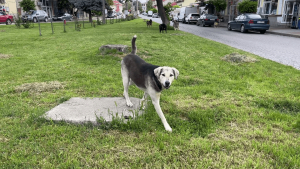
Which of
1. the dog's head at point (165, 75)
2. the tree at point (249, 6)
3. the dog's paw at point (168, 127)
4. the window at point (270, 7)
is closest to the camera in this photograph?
the dog's head at point (165, 75)

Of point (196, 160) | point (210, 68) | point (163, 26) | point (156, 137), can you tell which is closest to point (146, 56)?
point (210, 68)

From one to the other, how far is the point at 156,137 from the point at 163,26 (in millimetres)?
16013

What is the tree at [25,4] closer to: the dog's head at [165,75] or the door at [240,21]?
the door at [240,21]

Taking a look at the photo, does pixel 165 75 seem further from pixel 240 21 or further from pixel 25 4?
pixel 25 4

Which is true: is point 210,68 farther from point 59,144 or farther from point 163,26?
point 163,26

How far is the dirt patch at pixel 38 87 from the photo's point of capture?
5016mm

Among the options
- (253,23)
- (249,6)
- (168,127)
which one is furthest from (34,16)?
(168,127)

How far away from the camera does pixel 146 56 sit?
851 centimetres

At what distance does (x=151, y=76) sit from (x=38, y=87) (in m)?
3.06

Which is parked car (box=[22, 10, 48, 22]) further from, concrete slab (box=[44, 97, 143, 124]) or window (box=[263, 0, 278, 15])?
concrete slab (box=[44, 97, 143, 124])

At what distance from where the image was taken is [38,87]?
5.12 metres

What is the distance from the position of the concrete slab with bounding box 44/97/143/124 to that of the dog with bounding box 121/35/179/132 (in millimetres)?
230

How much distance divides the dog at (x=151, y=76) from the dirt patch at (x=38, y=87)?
2.08 metres

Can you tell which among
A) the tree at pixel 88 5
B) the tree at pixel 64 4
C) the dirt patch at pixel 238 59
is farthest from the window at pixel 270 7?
the tree at pixel 64 4
